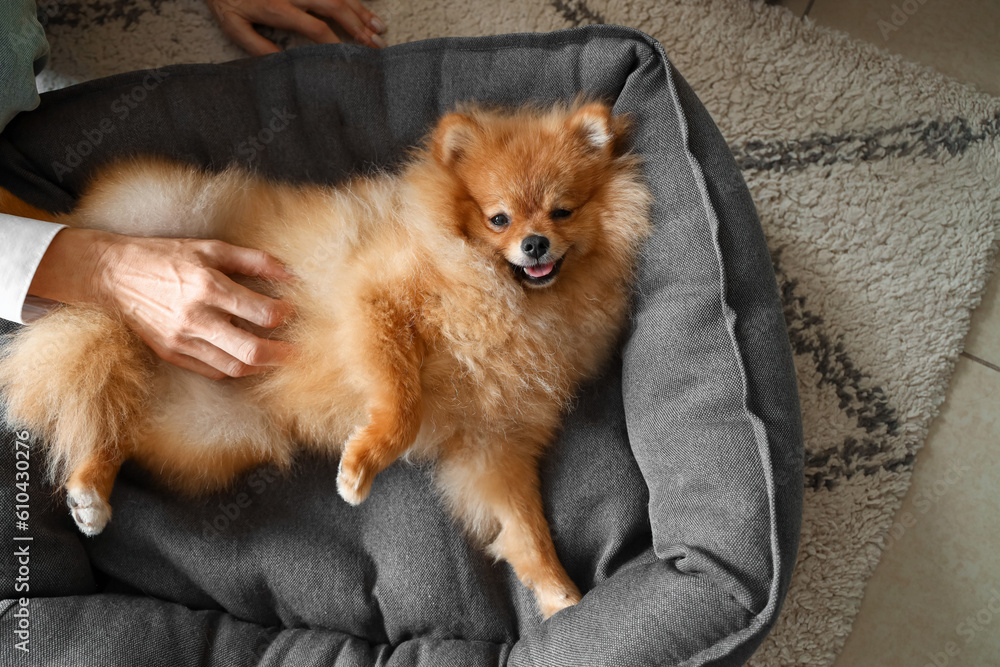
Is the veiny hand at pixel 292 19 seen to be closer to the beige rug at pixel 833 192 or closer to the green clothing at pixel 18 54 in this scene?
the beige rug at pixel 833 192

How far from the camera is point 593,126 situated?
165cm

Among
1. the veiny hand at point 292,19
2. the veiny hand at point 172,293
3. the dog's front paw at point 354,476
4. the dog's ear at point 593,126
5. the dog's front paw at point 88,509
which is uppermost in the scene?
the dog's ear at point 593,126

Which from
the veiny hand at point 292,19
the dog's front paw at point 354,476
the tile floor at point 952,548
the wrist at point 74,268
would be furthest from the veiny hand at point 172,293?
the tile floor at point 952,548

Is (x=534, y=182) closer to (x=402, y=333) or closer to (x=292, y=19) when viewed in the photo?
(x=402, y=333)

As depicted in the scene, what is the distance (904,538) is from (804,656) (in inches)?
19.8

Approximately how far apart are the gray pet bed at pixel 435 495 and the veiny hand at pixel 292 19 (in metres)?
0.27

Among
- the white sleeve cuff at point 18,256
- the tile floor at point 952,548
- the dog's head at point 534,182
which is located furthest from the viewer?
the tile floor at point 952,548

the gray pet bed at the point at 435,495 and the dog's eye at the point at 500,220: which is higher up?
the dog's eye at the point at 500,220

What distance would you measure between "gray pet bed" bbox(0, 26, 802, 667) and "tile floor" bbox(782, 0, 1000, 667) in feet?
2.78

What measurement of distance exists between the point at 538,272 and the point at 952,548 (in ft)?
5.41

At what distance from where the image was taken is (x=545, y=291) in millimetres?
1675

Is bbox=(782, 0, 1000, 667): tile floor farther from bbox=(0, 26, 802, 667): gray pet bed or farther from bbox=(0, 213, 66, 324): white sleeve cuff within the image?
bbox=(0, 213, 66, 324): white sleeve cuff

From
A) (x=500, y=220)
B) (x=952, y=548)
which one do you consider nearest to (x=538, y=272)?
(x=500, y=220)

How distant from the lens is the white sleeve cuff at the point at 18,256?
143 centimetres
